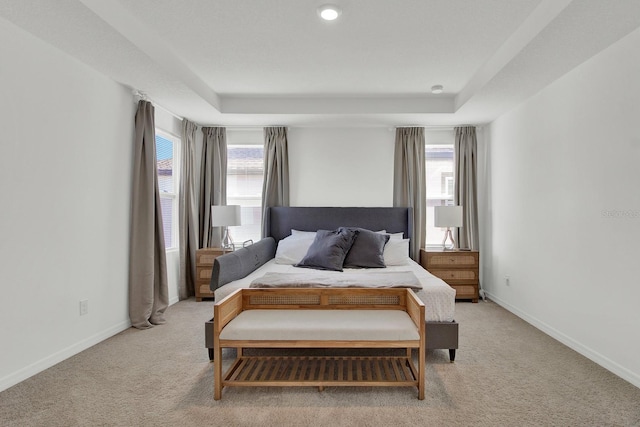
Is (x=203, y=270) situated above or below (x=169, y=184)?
below

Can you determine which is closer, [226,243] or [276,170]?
[226,243]

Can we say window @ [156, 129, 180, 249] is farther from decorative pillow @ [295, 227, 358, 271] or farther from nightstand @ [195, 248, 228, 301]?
decorative pillow @ [295, 227, 358, 271]

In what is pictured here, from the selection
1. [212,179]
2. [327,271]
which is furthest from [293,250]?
[212,179]

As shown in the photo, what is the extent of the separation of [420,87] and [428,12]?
5.02 feet

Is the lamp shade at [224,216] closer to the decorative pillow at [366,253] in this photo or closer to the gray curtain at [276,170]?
the gray curtain at [276,170]

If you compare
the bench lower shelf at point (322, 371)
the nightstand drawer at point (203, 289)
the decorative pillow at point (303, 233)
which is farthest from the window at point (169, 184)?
the bench lower shelf at point (322, 371)

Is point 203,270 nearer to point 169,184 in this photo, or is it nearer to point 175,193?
point 175,193

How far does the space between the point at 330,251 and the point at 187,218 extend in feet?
6.66

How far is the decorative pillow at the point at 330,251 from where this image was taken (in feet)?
11.8

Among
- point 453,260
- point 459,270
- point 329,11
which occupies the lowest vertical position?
point 459,270

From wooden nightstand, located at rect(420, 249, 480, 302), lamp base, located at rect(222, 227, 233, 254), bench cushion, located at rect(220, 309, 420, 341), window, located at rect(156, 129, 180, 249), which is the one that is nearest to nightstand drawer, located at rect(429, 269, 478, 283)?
wooden nightstand, located at rect(420, 249, 480, 302)

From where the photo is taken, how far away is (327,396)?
7.06 ft

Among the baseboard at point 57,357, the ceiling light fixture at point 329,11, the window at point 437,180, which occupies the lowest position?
the baseboard at point 57,357

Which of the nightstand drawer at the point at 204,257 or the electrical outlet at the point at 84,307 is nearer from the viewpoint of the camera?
the electrical outlet at the point at 84,307
